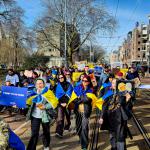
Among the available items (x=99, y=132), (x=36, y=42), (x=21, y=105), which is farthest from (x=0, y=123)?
(x=36, y=42)

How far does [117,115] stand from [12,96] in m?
4.38

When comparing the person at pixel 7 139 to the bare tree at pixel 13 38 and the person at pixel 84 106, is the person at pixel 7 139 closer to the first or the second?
the person at pixel 84 106

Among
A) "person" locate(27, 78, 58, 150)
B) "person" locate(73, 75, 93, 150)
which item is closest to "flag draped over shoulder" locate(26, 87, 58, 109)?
"person" locate(27, 78, 58, 150)

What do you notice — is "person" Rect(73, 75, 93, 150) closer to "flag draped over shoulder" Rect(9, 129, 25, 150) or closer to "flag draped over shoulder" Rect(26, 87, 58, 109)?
"flag draped over shoulder" Rect(26, 87, 58, 109)

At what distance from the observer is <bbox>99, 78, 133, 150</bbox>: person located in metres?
7.98

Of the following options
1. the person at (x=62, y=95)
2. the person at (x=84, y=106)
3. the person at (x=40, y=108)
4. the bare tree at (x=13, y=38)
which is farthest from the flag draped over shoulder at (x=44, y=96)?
the bare tree at (x=13, y=38)

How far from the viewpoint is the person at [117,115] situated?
7980 millimetres

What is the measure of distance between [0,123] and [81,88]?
4.18m

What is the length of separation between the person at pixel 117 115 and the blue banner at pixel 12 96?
3.68 m

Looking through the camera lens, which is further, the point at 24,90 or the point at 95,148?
the point at 24,90

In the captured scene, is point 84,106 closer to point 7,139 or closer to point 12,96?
point 12,96

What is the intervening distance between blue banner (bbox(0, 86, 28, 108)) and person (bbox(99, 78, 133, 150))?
3.68 m

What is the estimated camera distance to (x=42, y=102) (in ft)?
27.8

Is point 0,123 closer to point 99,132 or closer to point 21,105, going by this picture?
point 21,105
